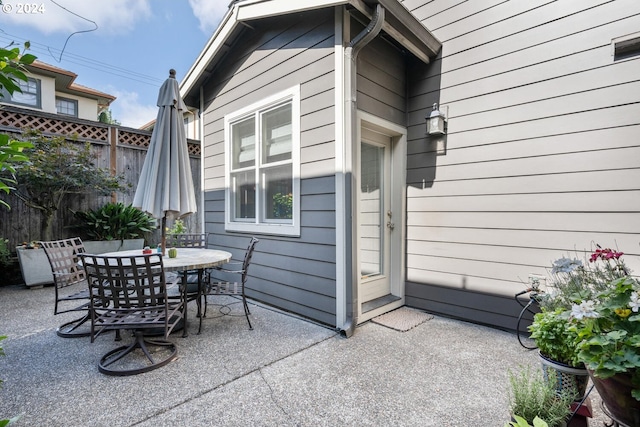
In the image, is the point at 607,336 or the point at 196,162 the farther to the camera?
the point at 196,162

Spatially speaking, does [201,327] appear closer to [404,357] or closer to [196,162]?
[404,357]

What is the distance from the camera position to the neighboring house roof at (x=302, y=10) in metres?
2.95

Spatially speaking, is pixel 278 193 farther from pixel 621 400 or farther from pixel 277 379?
pixel 621 400

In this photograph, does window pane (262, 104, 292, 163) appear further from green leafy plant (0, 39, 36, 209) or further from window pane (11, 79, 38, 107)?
window pane (11, 79, 38, 107)

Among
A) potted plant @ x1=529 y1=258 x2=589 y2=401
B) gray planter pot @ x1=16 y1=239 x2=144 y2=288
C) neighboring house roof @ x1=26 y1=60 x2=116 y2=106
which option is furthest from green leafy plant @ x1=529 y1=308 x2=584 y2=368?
neighboring house roof @ x1=26 y1=60 x2=116 y2=106

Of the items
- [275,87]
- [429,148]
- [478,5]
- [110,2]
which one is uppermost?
[110,2]

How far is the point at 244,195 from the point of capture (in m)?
4.37

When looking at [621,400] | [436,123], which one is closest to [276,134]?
[436,123]

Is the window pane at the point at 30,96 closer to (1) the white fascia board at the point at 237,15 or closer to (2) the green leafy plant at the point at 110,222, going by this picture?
(2) the green leafy plant at the point at 110,222

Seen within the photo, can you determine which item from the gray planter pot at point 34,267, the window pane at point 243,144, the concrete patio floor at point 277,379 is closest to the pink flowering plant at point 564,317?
the concrete patio floor at point 277,379

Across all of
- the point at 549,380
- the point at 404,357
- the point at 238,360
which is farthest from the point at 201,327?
the point at 549,380

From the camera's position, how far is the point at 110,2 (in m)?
5.69

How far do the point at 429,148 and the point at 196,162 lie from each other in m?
5.42

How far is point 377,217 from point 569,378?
2.46 m
